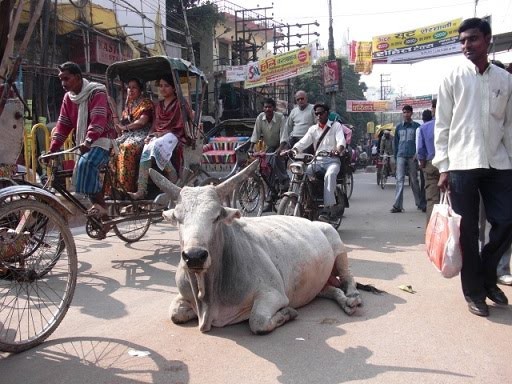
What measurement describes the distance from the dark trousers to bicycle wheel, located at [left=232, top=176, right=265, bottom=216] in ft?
16.1

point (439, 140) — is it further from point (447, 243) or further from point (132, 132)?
point (132, 132)

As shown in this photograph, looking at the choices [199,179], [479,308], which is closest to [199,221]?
[479,308]

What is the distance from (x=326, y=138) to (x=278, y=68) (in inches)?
576

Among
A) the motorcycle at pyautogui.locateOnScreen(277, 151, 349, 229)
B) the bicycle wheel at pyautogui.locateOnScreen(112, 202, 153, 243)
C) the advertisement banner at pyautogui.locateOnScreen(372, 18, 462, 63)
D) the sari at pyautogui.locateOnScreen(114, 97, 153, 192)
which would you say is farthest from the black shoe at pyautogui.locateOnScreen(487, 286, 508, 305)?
the advertisement banner at pyautogui.locateOnScreen(372, 18, 462, 63)

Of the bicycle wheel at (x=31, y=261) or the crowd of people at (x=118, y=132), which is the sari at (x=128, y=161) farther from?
the bicycle wheel at (x=31, y=261)

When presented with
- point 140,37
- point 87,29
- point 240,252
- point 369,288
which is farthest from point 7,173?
point 140,37

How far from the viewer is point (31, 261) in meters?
3.73

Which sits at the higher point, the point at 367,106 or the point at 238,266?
the point at 367,106

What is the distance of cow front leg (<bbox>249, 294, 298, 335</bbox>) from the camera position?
3445mm

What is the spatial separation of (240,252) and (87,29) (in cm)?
1493

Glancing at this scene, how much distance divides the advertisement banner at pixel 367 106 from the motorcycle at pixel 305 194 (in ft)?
100

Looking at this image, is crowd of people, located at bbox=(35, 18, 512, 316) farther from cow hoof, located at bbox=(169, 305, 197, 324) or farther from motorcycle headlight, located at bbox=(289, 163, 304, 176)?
cow hoof, located at bbox=(169, 305, 197, 324)

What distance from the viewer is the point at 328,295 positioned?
4.47 m

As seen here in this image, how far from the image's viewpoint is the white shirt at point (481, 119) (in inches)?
151
